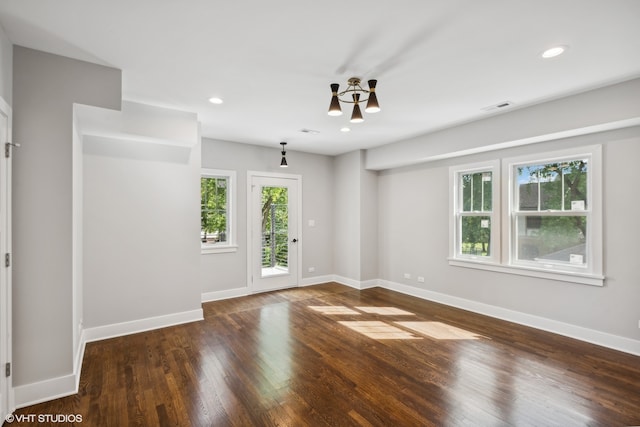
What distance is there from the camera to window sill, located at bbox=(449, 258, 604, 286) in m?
3.51

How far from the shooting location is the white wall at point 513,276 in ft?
10.8

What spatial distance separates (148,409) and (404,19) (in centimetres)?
327

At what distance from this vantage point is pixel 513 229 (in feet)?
14.0

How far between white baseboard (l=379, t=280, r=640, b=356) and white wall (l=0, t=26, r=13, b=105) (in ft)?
18.1

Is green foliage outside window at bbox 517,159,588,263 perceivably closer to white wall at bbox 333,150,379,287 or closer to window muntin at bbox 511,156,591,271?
window muntin at bbox 511,156,591,271

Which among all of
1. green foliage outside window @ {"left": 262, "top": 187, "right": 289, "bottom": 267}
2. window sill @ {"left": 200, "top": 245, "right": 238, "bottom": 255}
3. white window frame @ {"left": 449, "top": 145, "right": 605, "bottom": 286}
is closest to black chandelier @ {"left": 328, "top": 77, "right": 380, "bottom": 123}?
white window frame @ {"left": 449, "top": 145, "right": 605, "bottom": 286}

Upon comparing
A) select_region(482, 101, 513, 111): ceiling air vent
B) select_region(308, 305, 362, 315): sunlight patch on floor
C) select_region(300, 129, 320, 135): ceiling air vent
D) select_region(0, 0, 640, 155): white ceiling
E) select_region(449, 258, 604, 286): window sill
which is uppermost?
select_region(0, 0, 640, 155): white ceiling

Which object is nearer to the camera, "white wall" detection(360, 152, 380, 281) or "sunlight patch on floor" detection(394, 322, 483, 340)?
"sunlight patch on floor" detection(394, 322, 483, 340)

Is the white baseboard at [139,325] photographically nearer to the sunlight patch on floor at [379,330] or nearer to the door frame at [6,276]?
the door frame at [6,276]

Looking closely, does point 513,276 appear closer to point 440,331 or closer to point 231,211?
point 440,331

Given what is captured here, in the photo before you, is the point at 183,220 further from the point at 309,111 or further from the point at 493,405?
the point at 493,405

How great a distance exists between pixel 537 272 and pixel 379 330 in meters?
2.10

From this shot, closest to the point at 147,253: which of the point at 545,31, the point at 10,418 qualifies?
the point at 10,418

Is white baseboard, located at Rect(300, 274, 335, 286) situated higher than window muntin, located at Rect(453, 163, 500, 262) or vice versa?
window muntin, located at Rect(453, 163, 500, 262)
